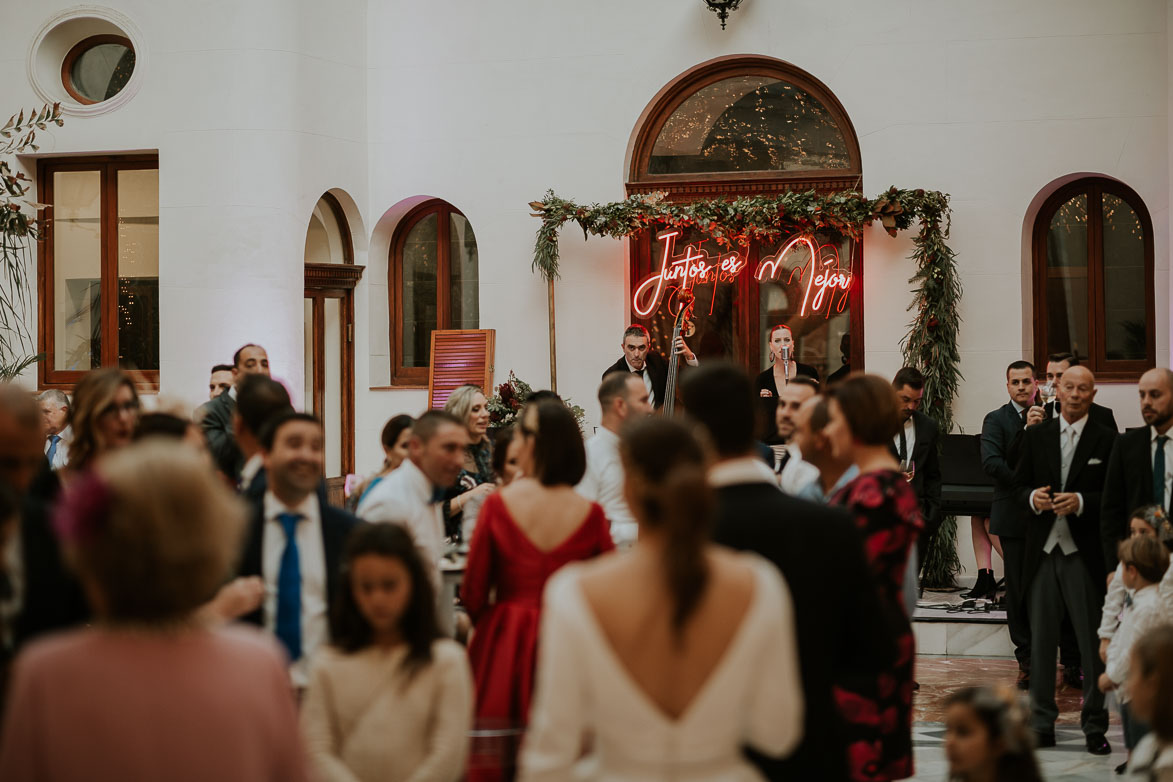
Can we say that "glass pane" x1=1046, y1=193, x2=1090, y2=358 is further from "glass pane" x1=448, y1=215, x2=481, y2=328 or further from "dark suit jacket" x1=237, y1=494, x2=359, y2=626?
"dark suit jacket" x1=237, y1=494, x2=359, y2=626

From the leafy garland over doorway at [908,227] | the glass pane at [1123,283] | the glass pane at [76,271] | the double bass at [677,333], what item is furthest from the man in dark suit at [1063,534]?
the glass pane at [76,271]

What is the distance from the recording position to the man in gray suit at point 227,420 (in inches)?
222

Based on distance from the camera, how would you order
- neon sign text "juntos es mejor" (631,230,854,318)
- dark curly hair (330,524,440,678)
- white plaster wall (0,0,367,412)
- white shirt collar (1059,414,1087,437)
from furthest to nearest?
1. neon sign text "juntos es mejor" (631,230,854,318)
2. white plaster wall (0,0,367,412)
3. white shirt collar (1059,414,1087,437)
4. dark curly hair (330,524,440,678)

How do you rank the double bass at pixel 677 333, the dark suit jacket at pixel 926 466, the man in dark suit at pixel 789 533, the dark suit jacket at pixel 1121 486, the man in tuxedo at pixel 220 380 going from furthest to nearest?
the double bass at pixel 677 333 → the dark suit jacket at pixel 926 466 → the man in tuxedo at pixel 220 380 → the dark suit jacket at pixel 1121 486 → the man in dark suit at pixel 789 533

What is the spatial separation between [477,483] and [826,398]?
3.10 meters

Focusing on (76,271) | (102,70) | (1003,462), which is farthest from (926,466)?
(102,70)

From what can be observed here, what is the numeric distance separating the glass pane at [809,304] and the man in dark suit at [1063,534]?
159 inches

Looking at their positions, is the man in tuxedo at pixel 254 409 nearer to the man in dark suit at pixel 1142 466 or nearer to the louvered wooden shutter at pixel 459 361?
the man in dark suit at pixel 1142 466

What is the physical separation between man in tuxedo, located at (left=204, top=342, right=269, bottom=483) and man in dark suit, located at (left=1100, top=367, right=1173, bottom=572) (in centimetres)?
426

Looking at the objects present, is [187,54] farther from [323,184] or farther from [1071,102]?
[1071,102]

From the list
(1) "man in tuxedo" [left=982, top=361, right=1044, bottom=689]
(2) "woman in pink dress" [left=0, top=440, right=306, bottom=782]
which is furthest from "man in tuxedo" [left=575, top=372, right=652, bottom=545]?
(2) "woman in pink dress" [left=0, top=440, right=306, bottom=782]

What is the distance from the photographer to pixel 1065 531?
685 cm

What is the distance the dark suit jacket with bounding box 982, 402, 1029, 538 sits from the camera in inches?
320

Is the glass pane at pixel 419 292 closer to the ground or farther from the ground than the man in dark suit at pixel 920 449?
farther from the ground
